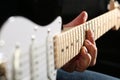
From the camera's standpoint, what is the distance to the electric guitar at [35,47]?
0.51 metres

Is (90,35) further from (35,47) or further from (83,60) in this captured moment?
(35,47)

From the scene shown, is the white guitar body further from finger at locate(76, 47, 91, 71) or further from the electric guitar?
finger at locate(76, 47, 91, 71)

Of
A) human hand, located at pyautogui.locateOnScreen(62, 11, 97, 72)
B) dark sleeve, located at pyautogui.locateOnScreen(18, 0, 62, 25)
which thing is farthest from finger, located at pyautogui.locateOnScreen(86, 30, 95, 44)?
dark sleeve, located at pyautogui.locateOnScreen(18, 0, 62, 25)

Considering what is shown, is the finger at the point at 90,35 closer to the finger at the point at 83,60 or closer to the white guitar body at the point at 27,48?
the finger at the point at 83,60

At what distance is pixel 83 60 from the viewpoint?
0.81m

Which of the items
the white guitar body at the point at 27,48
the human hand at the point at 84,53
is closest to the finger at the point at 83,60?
the human hand at the point at 84,53

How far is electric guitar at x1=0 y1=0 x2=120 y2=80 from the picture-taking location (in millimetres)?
511

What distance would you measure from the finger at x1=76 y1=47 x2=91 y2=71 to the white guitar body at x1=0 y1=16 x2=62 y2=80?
0.55 ft

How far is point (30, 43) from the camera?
56 centimetres

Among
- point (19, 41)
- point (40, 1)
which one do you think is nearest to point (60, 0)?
point (40, 1)

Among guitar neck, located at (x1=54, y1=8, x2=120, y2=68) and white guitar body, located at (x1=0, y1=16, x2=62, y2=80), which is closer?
white guitar body, located at (x1=0, y1=16, x2=62, y2=80)

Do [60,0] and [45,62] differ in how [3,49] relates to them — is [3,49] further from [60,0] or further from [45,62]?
[60,0]

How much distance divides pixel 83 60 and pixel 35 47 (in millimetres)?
272

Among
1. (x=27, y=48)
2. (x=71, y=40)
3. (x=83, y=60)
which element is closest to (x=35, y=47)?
(x=27, y=48)
